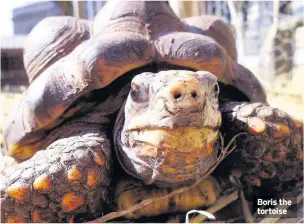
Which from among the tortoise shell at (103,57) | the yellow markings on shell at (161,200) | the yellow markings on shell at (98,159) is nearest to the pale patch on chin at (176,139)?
the yellow markings on shell at (98,159)

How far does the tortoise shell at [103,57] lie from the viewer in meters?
1.34

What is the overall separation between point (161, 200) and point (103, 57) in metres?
0.51

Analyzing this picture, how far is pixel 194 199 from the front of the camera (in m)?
1.31

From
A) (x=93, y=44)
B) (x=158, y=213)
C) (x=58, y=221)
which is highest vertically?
(x=93, y=44)

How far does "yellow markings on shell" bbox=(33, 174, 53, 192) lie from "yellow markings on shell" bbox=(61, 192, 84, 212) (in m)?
0.06

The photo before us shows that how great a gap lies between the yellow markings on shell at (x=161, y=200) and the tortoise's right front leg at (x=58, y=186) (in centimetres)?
13

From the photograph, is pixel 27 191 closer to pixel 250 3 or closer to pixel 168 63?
pixel 168 63

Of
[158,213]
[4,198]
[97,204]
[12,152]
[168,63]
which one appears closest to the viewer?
[4,198]

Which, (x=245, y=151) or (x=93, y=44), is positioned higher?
(x=93, y=44)

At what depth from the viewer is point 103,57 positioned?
132cm

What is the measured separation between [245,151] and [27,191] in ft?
2.38

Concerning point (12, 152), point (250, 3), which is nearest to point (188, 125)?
point (12, 152)

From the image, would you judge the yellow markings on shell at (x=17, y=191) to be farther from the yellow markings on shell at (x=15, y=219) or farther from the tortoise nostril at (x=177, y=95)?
the tortoise nostril at (x=177, y=95)

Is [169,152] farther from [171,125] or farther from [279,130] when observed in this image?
[279,130]
